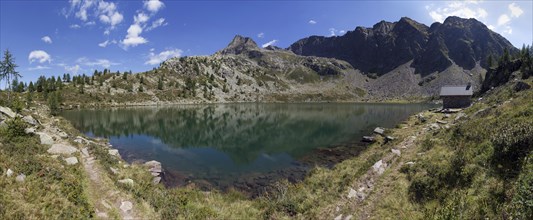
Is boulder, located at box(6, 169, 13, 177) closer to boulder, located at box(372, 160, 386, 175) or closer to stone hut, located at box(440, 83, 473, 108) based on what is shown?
boulder, located at box(372, 160, 386, 175)

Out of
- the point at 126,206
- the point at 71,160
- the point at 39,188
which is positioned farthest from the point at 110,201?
the point at 71,160

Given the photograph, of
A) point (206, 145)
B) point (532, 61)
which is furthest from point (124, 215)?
point (532, 61)

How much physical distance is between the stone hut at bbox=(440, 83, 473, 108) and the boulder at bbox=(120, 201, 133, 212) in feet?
254

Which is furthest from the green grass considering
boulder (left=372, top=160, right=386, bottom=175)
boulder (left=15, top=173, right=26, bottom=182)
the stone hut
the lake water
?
the stone hut

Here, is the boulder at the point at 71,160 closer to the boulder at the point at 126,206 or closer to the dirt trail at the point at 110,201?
the dirt trail at the point at 110,201

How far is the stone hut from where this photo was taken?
67613 mm

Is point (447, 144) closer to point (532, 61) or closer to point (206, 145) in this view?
point (206, 145)

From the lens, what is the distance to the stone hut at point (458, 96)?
67613 mm

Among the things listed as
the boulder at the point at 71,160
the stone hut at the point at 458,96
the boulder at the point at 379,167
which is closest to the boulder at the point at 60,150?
the boulder at the point at 71,160

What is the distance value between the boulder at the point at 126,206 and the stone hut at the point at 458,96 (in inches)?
3048

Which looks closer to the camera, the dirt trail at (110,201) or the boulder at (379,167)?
the dirt trail at (110,201)

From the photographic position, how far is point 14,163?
13336 millimetres

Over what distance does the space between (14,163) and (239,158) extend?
25.5m

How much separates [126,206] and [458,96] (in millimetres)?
78767
